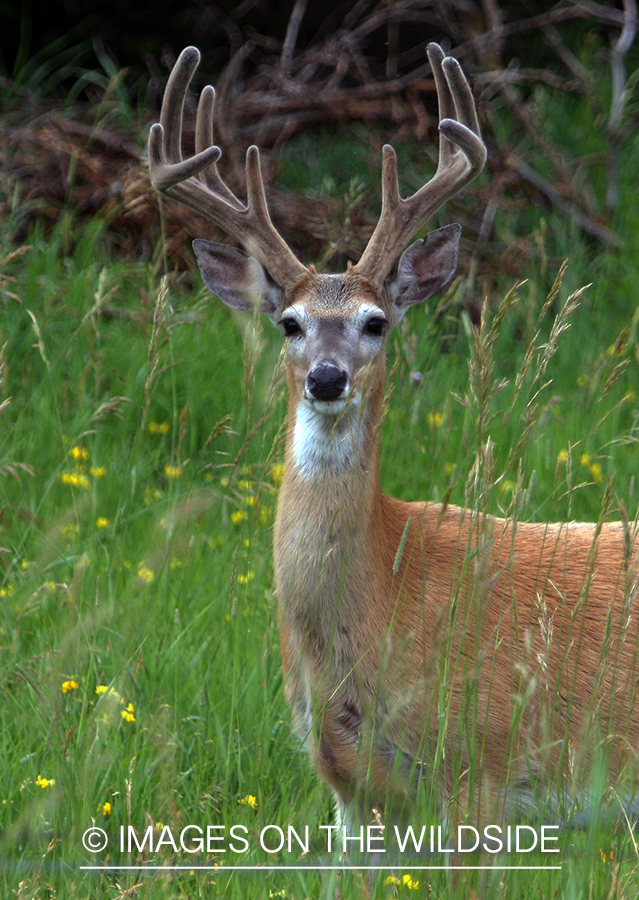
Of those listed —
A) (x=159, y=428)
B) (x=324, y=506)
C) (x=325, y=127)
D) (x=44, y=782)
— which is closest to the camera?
(x=44, y=782)

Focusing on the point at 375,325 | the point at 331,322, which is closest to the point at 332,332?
the point at 331,322

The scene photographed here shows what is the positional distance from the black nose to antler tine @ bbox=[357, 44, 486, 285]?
0.55m

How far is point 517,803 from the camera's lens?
117 inches

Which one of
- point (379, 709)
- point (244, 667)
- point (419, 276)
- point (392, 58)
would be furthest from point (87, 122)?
point (379, 709)

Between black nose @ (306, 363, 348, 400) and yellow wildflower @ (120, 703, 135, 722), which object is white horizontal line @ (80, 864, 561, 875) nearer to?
yellow wildflower @ (120, 703, 135, 722)

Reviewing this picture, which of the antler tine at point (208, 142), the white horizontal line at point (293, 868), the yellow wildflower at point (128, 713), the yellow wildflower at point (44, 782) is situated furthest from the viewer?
the antler tine at point (208, 142)

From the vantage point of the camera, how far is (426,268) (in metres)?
3.74

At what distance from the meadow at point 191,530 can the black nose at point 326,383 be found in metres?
0.18

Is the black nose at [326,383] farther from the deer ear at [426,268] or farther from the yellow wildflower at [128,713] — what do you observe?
the yellow wildflower at [128,713]

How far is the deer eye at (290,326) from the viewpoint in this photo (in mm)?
3392

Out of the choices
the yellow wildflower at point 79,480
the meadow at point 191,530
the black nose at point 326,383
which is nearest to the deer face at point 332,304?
the black nose at point 326,383

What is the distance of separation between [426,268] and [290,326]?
59cm

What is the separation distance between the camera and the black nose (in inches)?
120

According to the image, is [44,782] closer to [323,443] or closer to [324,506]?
[324,506]
